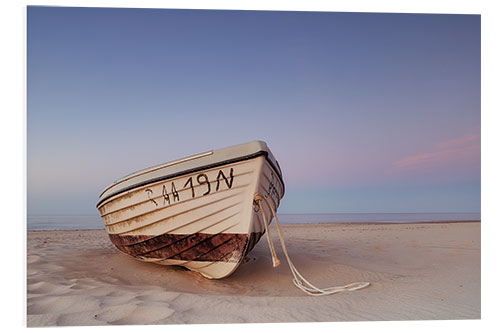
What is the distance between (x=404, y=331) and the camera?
2.74m

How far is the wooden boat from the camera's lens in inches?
128

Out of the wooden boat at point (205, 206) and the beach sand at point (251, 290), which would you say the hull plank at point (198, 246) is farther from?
the beach sand at point (251, 290)

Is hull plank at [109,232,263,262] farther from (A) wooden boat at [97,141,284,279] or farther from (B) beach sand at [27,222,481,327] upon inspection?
(B) beach sand at [27,222,481,327]

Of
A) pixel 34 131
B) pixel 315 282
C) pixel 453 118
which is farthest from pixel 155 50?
pixel 453 118

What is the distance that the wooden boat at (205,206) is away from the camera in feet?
10.7

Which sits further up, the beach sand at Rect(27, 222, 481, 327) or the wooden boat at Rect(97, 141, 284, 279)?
the wooden boat at Rect(97, 141, 284, 279)

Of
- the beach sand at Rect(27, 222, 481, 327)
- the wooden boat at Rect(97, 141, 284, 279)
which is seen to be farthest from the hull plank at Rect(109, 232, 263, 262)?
the beach sand at Rect(27, 222, 481, 327)

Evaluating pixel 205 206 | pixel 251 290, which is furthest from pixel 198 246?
pixel 251 290

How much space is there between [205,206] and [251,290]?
95 cm

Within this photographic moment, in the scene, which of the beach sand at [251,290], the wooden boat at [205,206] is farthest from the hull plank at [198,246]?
the beach sand at [251,290]

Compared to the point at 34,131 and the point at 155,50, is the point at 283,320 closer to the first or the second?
the point at 34,131

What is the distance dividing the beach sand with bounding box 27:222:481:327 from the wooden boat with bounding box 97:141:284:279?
340 millimetres
